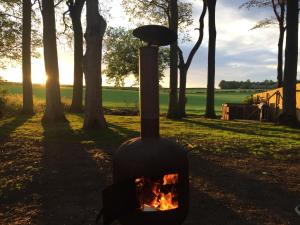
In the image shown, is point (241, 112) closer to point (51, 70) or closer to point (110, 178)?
point (51, 70)

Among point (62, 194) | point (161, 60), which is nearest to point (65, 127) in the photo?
point (62, 194)

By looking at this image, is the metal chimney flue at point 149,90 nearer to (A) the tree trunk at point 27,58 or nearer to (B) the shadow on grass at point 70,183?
(B) the shadow on grass at point 70,183

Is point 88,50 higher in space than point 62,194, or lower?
higher

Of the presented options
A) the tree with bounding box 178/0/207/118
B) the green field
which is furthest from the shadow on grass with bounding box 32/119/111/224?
the green field

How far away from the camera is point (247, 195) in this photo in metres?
7.75

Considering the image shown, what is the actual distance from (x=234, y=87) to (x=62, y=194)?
272ft

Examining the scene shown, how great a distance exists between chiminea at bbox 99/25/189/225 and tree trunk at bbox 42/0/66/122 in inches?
567

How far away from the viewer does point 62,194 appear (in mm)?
7734

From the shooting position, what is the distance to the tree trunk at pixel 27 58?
25797 millimetres

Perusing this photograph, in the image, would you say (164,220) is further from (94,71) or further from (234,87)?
(234,87)

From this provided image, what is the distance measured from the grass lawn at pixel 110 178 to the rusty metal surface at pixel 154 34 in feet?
5.02

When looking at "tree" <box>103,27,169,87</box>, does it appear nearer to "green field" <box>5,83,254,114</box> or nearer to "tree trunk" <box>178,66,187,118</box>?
"green field" <box>5,83,254,114</box>

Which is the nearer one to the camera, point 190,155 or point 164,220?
point 164,220

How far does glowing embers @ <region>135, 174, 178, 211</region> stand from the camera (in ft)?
17.1
